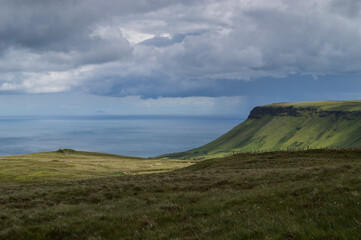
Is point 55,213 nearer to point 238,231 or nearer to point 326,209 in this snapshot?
point 238,231

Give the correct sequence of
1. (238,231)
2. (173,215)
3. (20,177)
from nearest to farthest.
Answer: (238,231)
(173,215)
(20,177)

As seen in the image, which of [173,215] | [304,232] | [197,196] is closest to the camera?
[304,232]

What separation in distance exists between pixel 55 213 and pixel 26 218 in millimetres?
1356

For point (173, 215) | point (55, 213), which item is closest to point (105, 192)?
point (55, 213)

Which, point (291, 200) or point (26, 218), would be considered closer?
point (291, 200)

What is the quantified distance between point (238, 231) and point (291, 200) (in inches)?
209

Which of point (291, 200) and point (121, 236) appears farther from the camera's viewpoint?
point (291, 200)

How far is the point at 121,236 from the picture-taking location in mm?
9984

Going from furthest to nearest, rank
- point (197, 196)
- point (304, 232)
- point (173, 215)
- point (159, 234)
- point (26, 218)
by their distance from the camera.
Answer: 1. point (197, 196)
2. point (26, 218)
3. point (173, 215)
4. point (159, 234)
5. point (304, 232)

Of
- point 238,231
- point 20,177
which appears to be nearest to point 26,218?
point 238,231

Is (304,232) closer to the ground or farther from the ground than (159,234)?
farther from the ground

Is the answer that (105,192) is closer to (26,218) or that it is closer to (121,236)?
(26,218)

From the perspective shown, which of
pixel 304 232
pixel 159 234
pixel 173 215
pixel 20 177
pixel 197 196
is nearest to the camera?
pixel 304 232

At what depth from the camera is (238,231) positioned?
820 centimetres
